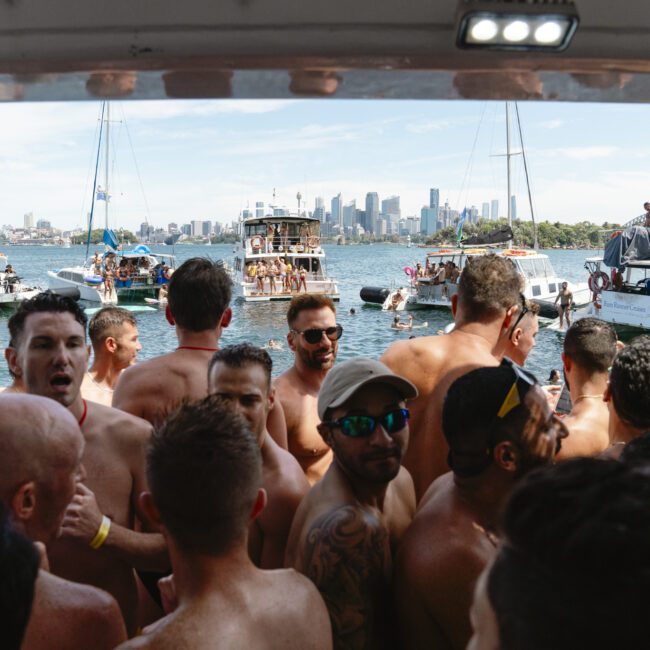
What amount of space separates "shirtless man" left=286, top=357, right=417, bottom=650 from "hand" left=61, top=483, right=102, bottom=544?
0.63 metres

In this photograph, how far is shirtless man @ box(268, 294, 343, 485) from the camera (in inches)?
149

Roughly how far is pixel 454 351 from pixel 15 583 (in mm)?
2688

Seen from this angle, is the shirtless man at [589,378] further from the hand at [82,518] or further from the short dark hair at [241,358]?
the hand at [82,518]

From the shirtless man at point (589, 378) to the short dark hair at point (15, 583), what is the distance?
2752mm

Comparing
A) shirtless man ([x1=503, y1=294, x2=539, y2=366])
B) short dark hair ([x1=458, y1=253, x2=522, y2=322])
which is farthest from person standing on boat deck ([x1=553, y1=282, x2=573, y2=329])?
short dark hair ([x1=458, y1=253, x2=522, y2=322])

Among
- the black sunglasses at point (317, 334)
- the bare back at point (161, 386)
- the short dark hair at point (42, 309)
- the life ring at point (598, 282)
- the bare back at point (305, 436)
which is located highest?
the short dark hair at point (42, 309)

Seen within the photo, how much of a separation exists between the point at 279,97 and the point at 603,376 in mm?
2096

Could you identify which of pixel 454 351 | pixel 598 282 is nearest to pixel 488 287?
pixel 454 351

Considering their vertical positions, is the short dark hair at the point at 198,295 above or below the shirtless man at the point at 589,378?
above

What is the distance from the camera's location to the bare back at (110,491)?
2439mm

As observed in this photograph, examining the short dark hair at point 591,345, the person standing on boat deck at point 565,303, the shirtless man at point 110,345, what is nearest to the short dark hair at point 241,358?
the short dark hair at point 591,345

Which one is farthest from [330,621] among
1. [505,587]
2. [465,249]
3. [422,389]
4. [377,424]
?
[465,249]

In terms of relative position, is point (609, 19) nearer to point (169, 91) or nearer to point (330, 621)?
point (169, 91)

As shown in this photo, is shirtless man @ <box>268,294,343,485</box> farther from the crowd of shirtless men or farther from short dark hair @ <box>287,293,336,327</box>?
the crowd of shirtless men
